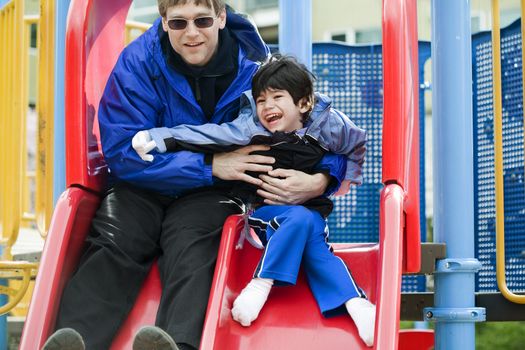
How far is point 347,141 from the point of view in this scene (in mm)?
3115

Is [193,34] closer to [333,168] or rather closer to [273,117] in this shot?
[273,117]

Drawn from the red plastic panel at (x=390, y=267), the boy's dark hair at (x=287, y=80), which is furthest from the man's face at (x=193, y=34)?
the red plastic panel at (x=390, y=267)

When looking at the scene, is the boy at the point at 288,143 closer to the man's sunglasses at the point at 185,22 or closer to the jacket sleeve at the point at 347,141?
the jacket sleeve at the point at 347,141

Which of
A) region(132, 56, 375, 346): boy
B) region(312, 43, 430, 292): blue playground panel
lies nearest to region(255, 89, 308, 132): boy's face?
region(132, 56, 375, 346): boy

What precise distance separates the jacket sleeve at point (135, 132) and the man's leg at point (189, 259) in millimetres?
103

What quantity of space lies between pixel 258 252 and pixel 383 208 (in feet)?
1.73

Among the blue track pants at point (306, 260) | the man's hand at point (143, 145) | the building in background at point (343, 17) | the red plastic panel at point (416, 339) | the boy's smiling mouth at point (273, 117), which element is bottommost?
the red plastic panel at point (416, 339)

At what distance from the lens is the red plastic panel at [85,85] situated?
3104 millimetres

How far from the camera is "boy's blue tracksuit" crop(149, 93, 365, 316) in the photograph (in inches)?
112

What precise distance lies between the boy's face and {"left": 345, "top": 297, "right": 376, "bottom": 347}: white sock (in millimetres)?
680

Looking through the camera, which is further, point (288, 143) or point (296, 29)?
point (296, 29)

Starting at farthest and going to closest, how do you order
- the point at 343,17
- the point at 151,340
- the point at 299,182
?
the point at 343,17
the point at 299,182
the point at 151,340

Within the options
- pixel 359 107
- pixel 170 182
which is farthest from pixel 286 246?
pixel 359 107

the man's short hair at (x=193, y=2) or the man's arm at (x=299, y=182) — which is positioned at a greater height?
the man's short hair at (x=193, y=2)
